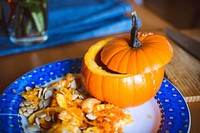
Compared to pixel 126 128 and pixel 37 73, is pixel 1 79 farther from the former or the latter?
pixel 126 128

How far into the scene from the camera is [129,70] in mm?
477

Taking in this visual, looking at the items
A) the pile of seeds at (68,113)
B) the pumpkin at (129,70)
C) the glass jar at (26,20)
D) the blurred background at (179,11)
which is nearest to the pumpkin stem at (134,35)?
the pumpkin at (129,70)

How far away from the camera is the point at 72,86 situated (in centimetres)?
57

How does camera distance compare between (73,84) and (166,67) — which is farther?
(166,67)

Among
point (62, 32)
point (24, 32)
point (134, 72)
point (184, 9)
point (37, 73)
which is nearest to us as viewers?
point (134, 72)

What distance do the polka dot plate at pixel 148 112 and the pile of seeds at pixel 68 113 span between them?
0.06 ft

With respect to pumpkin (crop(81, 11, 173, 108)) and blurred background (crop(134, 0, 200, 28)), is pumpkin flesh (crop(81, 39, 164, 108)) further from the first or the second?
blurred background (crop(134, 0, 200, 28))

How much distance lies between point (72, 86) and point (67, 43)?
296mm

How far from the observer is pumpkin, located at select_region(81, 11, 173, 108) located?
1.58ft

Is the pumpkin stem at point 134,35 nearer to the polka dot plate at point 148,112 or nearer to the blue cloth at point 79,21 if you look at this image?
the polka dot plate at point 148,112

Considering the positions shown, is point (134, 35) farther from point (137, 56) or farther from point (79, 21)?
point (79, 21)

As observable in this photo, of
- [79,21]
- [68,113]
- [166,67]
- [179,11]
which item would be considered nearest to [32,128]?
[68,113]

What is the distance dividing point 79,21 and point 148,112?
511 mm

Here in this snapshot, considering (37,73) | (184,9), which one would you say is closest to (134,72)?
(37,73)
